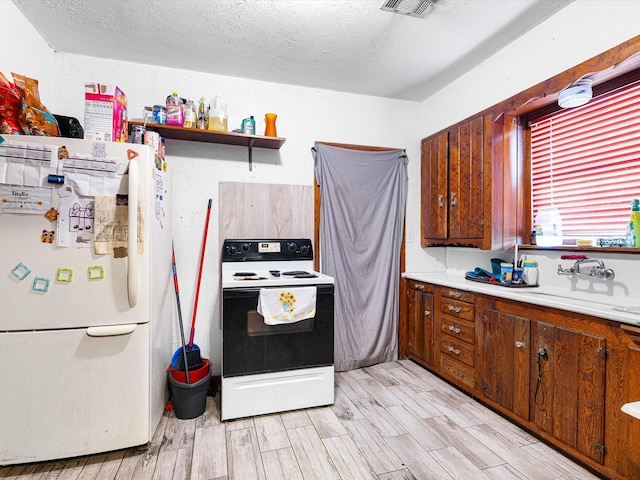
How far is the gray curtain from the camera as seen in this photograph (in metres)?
2.99

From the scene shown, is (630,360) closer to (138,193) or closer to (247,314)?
(247,314)

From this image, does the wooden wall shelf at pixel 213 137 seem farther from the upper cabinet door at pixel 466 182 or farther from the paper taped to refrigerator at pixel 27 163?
the upper cabinet door at pixel 466 182

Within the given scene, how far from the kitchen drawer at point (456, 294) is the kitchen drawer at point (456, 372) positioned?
1.66 ft

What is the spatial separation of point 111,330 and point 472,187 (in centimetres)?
264

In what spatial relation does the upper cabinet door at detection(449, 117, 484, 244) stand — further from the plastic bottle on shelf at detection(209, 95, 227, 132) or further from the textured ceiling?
the plastic bottle on shelf at detection(209, 95, 227, 132)

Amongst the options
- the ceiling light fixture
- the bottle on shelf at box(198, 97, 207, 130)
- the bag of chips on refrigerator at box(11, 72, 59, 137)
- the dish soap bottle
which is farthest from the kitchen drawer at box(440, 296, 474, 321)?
the bag of chips on refrigerator at box(11, 72, 59, 137)

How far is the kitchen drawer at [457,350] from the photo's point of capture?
2.44m

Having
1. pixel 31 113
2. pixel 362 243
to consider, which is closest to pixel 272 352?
pixel 362 243

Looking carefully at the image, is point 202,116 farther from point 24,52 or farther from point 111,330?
point 111,330

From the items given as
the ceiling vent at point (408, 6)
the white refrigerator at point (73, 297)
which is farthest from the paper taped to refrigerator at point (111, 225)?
the ceiling vent at point (408, 6)

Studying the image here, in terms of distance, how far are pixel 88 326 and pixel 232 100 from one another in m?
2.03

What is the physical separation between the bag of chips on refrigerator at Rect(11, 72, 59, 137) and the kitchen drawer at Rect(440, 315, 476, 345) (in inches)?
115

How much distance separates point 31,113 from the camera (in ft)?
5.69

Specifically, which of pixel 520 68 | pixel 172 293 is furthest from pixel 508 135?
pixel 172 293
